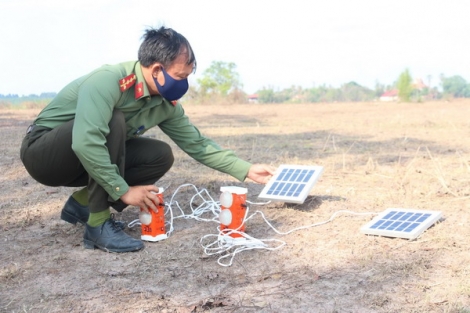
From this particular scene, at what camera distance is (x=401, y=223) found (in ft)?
10.6

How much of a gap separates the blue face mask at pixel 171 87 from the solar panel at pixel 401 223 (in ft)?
4.64

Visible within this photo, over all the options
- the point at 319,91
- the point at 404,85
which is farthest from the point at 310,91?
the point at 404,85

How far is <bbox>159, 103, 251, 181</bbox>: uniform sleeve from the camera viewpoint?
358 centimetres

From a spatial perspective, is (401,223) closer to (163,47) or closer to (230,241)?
(230,241)

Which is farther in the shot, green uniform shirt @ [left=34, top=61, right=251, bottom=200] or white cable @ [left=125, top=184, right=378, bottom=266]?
white cable @ [left=125, top=184, right=378, bottom=266]

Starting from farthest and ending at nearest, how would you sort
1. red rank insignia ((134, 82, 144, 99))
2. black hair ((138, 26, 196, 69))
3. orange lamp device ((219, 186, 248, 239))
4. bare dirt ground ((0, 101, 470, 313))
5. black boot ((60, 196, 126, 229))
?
1. black boot ((60, 196, 126, 229))
2. orange lamp device ((219, 186, 248, 239))
3. red rank insignia ((134, 82, 144, 99))
4. black hair ((138, 26, 196, 69))
5. bare dirt ground ((0, 101, 470, 313))

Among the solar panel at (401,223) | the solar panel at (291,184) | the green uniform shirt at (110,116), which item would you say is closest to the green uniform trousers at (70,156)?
the green uniform shirt at (110,116)

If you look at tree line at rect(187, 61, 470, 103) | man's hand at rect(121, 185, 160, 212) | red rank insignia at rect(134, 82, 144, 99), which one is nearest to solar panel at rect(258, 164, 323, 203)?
man's hand at rect(121, 185, 160, 212)

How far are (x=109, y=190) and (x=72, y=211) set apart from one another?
2.53ft

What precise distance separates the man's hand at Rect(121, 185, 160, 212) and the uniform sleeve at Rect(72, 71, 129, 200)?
0.06 metres

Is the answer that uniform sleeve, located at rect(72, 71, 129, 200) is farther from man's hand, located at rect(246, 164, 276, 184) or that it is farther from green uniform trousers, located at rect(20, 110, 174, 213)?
man's hand, located at rect(246, 164, 276, 184)

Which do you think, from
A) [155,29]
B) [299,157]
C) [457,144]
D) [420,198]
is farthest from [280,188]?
[457,144]

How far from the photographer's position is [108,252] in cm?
307

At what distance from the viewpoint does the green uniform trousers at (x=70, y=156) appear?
2.99 meters
